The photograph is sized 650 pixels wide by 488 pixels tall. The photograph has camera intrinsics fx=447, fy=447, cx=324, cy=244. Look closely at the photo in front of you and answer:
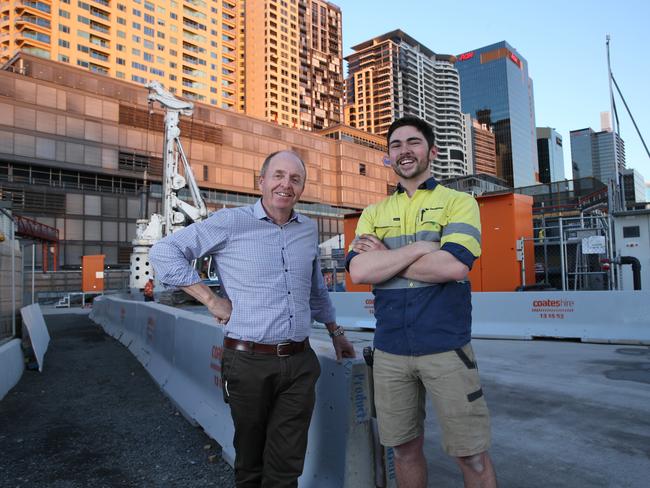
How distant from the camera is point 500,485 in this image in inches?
124

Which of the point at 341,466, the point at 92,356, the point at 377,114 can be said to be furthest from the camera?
the point at 377,114

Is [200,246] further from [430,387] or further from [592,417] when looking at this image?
[592,417]

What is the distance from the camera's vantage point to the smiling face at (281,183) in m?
2.55

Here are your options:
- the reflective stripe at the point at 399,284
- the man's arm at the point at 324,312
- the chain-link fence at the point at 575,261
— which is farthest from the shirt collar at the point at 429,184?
the chain-link fence at the point at 575,261

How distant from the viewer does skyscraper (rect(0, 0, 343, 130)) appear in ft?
221

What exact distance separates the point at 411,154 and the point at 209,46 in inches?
3924

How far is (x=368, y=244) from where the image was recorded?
2.48 metres

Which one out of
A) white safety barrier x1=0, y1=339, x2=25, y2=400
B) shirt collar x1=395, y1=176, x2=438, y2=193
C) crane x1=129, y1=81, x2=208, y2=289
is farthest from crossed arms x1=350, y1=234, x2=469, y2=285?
crane x1=129, y1=81, x2=208, y2=289

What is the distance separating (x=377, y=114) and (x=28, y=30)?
125804 mm

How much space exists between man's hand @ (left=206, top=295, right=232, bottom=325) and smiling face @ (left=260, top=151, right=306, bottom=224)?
57 centimetres

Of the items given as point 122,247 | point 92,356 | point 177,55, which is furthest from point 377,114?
point 92,356

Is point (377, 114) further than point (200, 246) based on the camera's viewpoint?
Yes

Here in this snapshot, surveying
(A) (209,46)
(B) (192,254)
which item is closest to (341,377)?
(B) (192,254)

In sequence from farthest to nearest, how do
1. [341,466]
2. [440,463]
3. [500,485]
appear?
[440,463], [500,485], [341,466]
